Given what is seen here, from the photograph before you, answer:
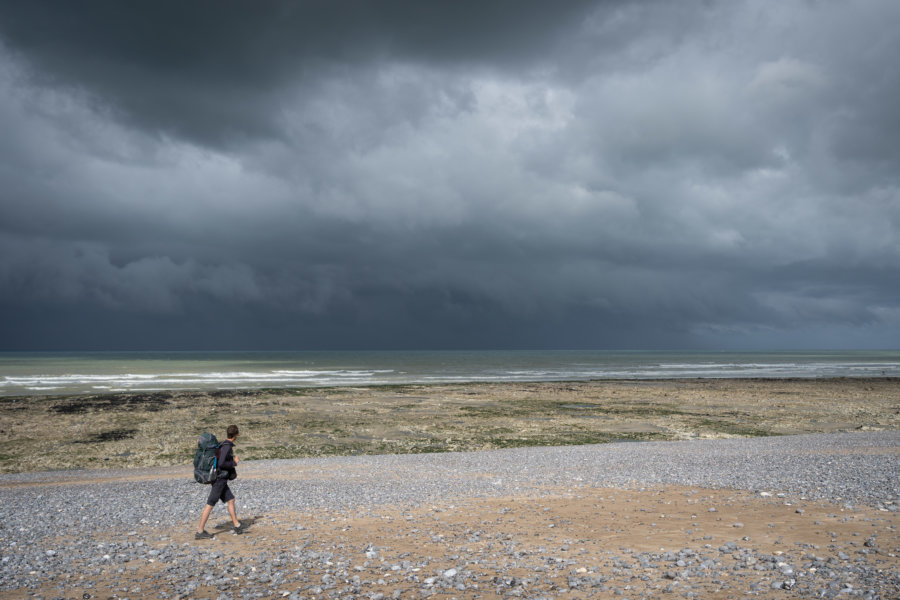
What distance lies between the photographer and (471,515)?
13078 millimetres

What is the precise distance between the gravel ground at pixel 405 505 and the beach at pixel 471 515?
60 millimetres

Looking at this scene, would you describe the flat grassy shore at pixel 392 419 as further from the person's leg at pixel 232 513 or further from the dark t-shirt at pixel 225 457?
the dark t-shirt at pixel 225 457

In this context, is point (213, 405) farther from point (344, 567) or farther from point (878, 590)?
point (878, 590)

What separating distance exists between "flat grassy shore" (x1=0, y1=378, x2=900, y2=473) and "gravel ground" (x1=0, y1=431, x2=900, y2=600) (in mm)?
3742

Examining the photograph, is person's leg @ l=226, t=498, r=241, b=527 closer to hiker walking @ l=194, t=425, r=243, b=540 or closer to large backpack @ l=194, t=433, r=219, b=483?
hiker walking @ l=194, t=425, r=243, b=540

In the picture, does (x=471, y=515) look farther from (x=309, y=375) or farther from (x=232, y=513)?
(x=309, y=375)

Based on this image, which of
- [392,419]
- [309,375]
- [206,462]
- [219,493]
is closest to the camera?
[206,462]

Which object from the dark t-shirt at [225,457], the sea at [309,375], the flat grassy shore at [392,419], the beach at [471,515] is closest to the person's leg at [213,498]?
the dark t-shirt at [225,457]

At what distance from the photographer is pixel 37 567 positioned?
388 inches

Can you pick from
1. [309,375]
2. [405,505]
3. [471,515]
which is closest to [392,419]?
[405,505]

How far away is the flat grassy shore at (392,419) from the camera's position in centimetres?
2659

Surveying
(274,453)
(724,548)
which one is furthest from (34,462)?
(724,548)

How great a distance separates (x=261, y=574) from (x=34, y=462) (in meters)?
20.6

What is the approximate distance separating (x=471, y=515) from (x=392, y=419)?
77.7 ft
